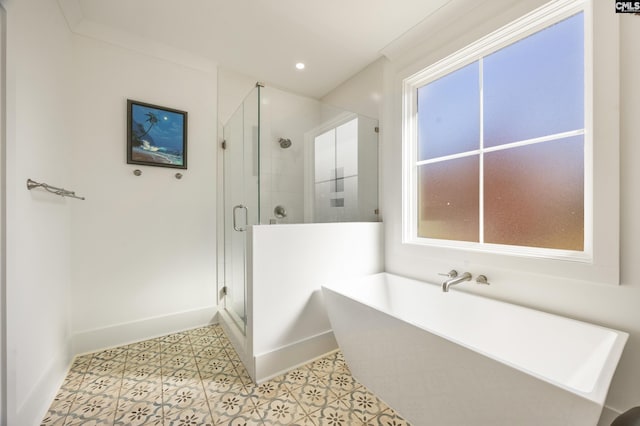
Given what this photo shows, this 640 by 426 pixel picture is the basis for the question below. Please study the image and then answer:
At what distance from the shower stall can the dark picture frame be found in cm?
39

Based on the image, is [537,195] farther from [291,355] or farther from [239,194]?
[239,194]

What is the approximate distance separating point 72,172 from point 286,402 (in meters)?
2.17

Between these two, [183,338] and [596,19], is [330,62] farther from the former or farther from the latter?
[183,338]

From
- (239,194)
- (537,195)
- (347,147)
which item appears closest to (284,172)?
(239,194)

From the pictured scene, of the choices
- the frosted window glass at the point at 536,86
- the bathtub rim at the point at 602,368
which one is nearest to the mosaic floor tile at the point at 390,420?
the bathtub rim at the point at 602,368

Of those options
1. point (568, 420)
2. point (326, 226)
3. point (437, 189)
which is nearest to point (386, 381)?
point (568, 420)

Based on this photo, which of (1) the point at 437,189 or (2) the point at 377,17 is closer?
(2) the point at 377,17

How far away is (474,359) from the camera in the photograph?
2.94ft

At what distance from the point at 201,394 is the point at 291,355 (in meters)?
0.56

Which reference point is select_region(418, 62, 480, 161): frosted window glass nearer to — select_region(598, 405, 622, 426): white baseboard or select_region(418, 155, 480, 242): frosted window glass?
select_region(418, 155, 480, 242): frosted window glass

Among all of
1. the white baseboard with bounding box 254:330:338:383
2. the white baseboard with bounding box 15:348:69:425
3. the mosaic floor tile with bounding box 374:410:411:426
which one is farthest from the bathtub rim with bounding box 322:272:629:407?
the white baseboard with bounding box 15:348:69:425

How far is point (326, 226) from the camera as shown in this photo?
6.13 feet

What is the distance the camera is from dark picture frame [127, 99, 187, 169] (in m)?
2.03

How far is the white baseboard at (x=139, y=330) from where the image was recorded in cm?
187
